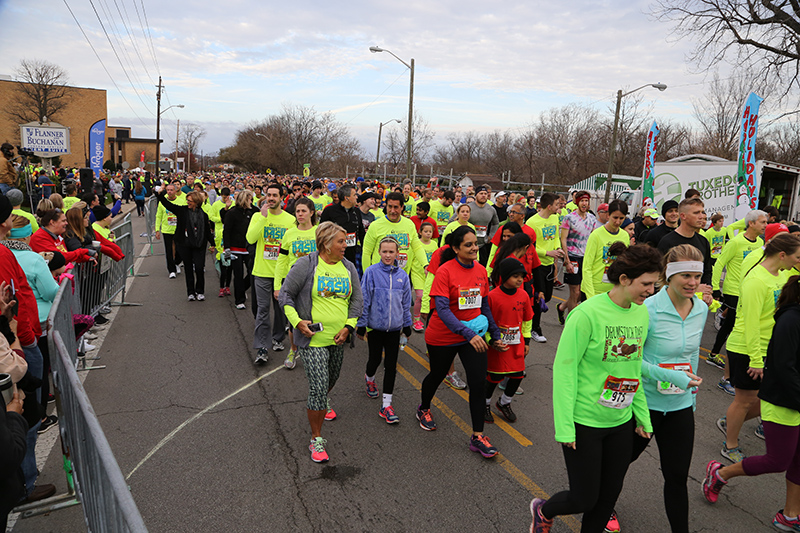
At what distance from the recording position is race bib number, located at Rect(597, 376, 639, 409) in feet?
9.23

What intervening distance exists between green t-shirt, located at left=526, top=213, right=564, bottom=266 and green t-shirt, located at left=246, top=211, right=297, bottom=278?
3.74 meters

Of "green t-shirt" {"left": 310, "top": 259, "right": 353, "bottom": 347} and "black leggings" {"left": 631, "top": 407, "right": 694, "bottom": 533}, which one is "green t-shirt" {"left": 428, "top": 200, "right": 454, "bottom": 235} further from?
"black leggings" {"left": 631, "top": 407, "right": 694, "bottom": 533}

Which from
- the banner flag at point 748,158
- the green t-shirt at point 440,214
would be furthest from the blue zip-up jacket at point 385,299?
the banner flag at point 748,158

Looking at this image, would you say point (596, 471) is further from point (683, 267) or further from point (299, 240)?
point (299, 240)

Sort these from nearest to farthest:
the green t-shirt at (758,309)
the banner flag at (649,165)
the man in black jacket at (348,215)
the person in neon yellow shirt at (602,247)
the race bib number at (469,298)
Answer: the green t-shirt at (758,309), the race bib number at (469,298), the person in neon yellow shirt at (602,247), the man in black jacket at (348,215), the banner flag at (649,165)

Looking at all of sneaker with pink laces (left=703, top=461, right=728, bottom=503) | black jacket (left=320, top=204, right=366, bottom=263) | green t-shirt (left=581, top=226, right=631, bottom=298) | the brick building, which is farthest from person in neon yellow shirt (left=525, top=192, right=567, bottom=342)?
the brick building

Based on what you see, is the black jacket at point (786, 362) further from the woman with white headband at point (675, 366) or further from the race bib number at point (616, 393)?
the race bib number at point (616, 393)

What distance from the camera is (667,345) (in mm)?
3076

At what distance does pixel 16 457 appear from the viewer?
2189mm

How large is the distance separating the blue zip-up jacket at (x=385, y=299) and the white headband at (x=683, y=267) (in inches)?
97.9

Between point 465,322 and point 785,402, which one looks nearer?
point 785,402

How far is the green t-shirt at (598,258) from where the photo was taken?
6.55 meters

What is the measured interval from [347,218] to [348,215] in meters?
0.07

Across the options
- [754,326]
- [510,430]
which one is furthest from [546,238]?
[754,326]
